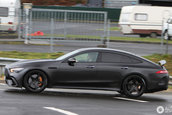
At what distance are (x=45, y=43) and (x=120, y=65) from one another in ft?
36.7

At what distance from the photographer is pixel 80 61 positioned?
11.0 metres

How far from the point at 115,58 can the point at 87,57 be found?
0.74 meters

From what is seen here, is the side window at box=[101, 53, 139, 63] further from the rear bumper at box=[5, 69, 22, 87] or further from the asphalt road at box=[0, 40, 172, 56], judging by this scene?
the asphalt road at box=[0, 40, 172, 56]

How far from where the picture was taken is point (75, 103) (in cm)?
972

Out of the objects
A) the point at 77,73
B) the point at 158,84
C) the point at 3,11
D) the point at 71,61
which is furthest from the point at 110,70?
the point at 3,11

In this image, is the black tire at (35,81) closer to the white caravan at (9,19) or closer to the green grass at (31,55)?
the green grass at (31,55)

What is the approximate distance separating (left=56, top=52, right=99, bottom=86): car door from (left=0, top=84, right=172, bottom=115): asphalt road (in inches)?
Answer: 15.0

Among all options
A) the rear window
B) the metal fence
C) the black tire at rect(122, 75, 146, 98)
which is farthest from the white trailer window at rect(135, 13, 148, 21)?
the black tire at rect(122, 75, 146, 98)

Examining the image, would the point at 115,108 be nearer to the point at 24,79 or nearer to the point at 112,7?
the point at 24,79

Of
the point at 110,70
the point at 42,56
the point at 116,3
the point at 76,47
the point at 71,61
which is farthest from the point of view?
the point at 116,3

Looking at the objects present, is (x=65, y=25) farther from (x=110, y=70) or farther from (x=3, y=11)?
(x=110, y=70)

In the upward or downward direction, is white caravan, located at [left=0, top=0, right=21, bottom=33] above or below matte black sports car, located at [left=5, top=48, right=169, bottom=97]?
above

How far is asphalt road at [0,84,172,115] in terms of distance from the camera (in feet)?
28.4

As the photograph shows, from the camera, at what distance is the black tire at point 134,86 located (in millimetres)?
11093
